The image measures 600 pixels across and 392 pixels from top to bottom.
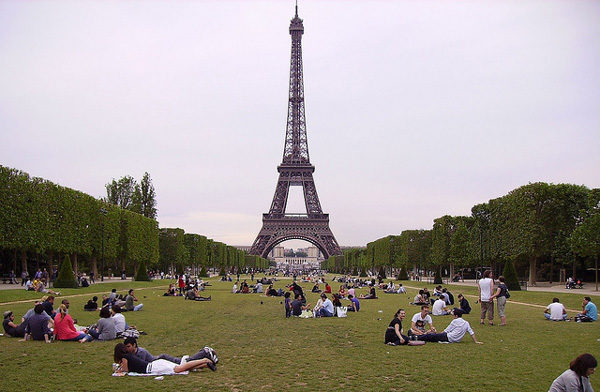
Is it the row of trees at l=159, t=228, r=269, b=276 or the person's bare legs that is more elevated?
the row of trees at l=159, t=228, r=269, b=276

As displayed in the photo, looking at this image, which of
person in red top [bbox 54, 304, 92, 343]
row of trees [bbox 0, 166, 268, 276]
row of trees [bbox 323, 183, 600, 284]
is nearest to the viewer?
person in red top [bbox 54, 304, 92, 343]

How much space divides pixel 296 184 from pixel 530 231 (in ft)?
254

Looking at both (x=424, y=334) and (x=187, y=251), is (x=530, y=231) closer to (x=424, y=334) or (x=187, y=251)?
(x=424, y=334)

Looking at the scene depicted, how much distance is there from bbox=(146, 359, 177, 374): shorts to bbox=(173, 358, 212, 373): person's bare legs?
0.10 meters

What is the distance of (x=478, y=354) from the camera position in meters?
13.0

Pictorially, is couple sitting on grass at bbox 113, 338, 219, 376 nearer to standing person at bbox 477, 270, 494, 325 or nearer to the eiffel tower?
standing person at bbox 477, 270, 494, 325

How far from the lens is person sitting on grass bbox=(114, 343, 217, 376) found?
10.8 meters

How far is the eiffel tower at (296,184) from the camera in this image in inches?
4530

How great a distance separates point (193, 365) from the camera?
1102cm

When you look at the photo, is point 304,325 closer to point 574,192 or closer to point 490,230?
point 574,192

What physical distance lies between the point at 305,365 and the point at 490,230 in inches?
1987

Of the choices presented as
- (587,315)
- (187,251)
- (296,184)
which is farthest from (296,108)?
(587,315)

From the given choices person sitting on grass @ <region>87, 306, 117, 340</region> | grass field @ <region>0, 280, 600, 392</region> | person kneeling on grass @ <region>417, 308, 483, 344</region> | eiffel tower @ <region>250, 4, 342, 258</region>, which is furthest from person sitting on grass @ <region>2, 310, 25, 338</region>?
eiffel tower @ <region>250, 4, 342, 258</region>

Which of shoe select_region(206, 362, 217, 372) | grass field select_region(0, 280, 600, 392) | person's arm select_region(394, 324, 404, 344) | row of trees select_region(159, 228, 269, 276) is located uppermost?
row of trees select_region(159, 228, 269, 276)
